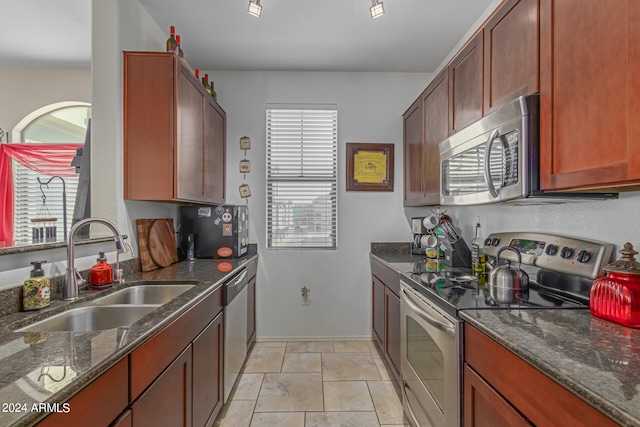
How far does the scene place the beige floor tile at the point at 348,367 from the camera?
98.0 inches

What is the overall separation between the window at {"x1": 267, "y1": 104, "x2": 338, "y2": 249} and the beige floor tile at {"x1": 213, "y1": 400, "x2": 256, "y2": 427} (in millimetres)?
1469

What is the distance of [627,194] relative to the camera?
1.23 m

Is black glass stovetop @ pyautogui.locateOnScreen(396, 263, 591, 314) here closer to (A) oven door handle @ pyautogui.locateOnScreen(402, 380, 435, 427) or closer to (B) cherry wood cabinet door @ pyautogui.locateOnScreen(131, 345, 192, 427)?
(A) oven door handle @ pyautogui.locateOnScreen(402, 380, 435, 427)

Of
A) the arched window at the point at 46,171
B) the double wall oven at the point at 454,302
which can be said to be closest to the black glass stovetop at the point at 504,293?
the double wall oven at the point at 454,302

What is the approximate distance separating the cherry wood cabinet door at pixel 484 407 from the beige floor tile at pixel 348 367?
1405 millimetres

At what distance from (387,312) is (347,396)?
2.24ft

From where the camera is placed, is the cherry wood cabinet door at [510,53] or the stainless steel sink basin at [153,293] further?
the stainless steel sink basin at [153,293]

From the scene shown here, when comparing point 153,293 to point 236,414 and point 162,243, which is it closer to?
point 162,243

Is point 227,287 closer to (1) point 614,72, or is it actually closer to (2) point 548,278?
(2) point 548,278

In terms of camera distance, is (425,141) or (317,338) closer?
(425,141)

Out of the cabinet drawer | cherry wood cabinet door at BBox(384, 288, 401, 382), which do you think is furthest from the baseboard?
the cabinet drawer

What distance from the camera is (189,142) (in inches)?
87.7

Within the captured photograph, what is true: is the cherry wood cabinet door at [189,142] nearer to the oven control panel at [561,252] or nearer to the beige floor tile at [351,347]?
the beige floor tile at [351,347]

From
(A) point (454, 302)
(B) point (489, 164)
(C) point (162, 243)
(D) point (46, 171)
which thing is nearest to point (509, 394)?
(A) point (454, 302)
